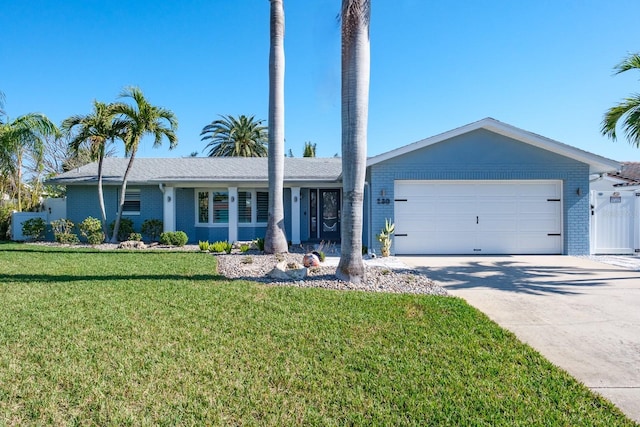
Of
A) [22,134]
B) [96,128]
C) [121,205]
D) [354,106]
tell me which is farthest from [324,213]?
[22,134]

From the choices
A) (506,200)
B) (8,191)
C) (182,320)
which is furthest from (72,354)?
(8,191)

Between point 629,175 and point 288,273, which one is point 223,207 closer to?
point 288,273

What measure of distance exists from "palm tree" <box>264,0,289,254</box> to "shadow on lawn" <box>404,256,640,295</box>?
4.54 meters

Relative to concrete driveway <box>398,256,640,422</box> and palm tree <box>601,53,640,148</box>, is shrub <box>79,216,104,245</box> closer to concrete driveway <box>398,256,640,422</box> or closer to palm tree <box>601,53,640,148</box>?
concrete driveway <box>398,256,640,422</box>

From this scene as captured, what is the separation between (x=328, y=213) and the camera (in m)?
15.5

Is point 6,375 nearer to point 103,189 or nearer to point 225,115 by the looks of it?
point 103,189

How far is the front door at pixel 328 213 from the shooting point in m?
15.5

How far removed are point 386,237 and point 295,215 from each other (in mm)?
4481

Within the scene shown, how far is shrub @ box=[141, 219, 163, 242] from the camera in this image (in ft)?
46.1

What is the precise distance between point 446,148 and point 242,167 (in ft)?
30.8

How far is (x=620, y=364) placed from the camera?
11.7 feet

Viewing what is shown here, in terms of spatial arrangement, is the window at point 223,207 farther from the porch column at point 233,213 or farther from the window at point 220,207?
the porch column at point 233,213

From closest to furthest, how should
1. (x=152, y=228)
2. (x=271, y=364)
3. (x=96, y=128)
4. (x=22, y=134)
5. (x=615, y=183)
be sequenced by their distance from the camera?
(x=271, y=364) < (x=22, y=134) < (x=96, y=128) < (x=615, y=183) < (x=152, y=228)

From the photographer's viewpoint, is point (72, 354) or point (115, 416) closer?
point (115, 416)
